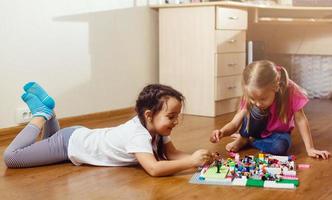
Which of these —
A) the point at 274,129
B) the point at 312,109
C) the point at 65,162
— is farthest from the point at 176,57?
the point at 65,162

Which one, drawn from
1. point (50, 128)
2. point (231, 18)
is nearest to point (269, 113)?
point (50, 128)

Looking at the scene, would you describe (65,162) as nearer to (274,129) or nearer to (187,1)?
(274,129)

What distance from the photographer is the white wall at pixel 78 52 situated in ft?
7.88

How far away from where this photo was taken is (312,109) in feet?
10.8

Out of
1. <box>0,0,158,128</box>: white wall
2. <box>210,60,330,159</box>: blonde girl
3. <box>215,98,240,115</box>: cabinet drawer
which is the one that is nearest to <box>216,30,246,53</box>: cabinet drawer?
<box>215,98,240,115</box>: cabinet drawer

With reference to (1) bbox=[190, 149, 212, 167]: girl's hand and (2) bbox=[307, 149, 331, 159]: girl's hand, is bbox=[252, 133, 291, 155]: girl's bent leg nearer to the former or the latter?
(2) bbox=[307, 149, 331, 159]: girl's hand

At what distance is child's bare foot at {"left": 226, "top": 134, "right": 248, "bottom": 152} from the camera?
2031 mm

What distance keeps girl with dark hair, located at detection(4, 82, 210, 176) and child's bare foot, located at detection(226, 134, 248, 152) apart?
1.04ft

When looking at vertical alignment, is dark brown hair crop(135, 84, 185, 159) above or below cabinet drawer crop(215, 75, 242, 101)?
above

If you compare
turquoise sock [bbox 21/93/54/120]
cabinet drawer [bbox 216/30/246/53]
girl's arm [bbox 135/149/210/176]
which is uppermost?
cabinet drawer [bbox 216/30/246/53]

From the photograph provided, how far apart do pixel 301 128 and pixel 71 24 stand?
1429mm

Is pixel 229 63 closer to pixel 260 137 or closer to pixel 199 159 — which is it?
pixel 260 137

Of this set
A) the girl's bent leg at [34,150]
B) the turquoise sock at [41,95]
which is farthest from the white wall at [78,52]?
the girl's bent leg at [34,150]

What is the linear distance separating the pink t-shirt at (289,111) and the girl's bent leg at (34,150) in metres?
0.77
